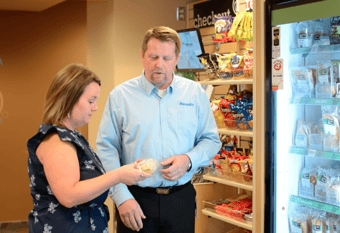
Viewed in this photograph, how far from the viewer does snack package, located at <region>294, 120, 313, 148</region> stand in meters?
2.22

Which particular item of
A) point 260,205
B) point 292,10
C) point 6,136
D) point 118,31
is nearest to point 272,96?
point 292,10

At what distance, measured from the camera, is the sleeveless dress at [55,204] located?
4.82 ft

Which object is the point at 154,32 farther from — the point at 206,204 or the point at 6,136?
the point at 6,136

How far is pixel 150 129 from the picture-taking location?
7.06ft

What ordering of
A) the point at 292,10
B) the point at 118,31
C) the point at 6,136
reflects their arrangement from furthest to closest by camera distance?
1. the point at 6,136
2. the point at 118,31
3. the point at 292,10

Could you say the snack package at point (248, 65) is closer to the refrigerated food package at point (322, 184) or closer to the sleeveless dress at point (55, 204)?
the refrigerated food package at point (322, 184)

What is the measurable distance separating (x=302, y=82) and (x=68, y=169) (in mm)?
1539

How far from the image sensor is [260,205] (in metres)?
2.21

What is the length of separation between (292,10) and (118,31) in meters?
2.72

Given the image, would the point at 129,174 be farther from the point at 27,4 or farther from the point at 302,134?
the point at 27,4

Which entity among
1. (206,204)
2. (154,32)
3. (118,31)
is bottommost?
(206,204)

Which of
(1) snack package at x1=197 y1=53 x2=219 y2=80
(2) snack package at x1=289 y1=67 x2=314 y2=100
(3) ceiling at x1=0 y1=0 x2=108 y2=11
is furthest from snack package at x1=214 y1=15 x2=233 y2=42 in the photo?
(3) ceiling at x1=0 y1=0 x2=108 y2=11

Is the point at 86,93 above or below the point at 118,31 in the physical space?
below

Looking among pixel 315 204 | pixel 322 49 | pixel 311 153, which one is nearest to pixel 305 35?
pixel 322 49
